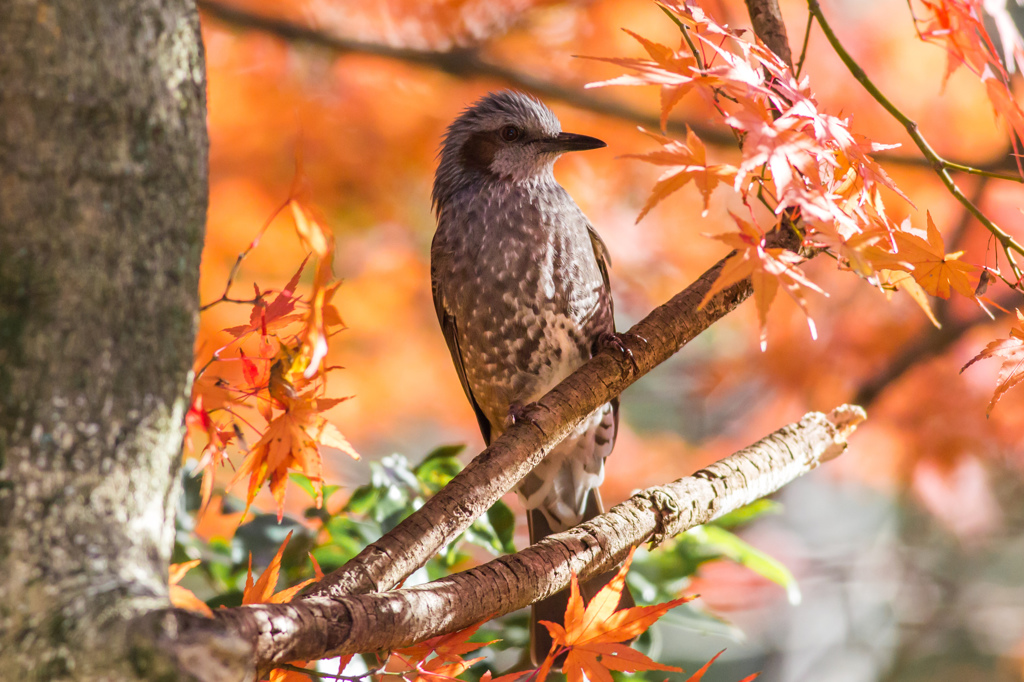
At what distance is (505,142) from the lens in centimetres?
249

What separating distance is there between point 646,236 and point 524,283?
8.35ft

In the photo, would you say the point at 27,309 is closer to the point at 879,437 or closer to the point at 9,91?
the point at 9,91

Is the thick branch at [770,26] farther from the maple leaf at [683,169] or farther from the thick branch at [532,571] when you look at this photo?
the thick branch at [532,571]

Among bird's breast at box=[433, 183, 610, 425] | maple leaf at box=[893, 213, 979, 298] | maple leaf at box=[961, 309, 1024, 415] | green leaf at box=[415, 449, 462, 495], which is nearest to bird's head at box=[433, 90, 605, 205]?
bird's breast at box=[433, 183, 610, 425]

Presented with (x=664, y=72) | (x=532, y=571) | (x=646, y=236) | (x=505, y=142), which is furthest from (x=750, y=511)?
(x=646, y=236)

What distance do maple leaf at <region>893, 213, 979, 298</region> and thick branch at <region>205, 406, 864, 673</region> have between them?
1.79ft

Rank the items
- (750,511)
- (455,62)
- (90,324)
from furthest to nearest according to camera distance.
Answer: (455,62) → (750,511) → (90,324)

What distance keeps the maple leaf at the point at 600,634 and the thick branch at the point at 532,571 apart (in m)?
0.09

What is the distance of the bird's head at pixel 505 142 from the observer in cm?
245

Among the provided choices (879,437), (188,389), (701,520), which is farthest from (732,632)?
(879,437)

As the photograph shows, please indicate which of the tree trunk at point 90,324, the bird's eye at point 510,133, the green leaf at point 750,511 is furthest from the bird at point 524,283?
the tree trunk at point 90,324

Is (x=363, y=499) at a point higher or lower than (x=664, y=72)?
lower

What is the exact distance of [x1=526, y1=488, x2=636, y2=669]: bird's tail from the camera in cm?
188

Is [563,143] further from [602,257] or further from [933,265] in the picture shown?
[933,265]
